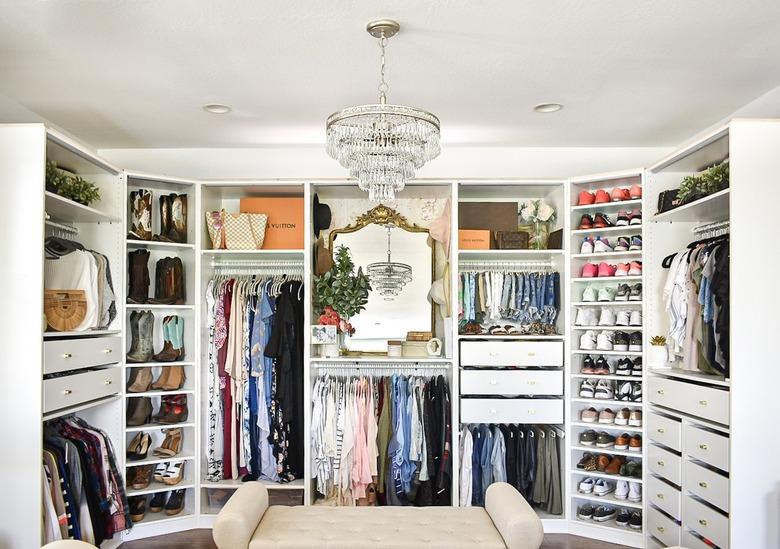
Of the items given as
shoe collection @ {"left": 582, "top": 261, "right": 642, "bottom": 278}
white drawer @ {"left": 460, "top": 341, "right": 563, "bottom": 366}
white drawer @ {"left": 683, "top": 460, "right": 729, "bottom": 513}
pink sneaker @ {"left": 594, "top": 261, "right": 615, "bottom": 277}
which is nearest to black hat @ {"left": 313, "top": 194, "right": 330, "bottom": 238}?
white drawer @ {"left": 460, "top": 341, "right": 563, "bottom": 366}

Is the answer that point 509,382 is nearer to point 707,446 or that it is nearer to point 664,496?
point 664,496

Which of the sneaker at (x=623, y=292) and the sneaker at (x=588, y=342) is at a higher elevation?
the sneaker at (x=623, y=292)

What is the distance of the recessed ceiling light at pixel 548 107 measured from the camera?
4.18m

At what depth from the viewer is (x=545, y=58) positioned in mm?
3420

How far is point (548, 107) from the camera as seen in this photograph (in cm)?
423

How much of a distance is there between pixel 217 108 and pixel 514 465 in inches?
125

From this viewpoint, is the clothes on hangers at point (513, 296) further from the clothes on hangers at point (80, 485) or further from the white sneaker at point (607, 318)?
the clothes on hangers at point (80, 485)

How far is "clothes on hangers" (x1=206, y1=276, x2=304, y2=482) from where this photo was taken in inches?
190

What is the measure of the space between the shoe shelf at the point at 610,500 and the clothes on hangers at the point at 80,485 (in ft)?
9.98

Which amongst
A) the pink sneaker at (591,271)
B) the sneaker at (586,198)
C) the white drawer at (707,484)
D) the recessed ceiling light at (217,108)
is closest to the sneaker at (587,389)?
the pink sneaker at (591,271)

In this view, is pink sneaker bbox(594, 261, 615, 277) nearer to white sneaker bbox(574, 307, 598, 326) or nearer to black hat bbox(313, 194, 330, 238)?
white sneaker bbox(574, 307, 598, 326)
